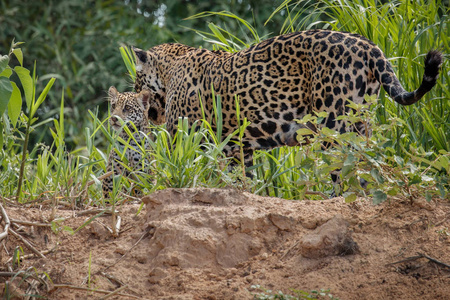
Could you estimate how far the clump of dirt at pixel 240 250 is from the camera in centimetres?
291

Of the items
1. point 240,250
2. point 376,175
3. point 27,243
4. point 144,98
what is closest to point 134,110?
point 144,98

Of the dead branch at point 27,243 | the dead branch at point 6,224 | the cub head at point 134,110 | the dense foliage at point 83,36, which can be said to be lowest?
the dense foliage at point 83,36

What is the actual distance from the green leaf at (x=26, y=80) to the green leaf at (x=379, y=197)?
6.31 ft

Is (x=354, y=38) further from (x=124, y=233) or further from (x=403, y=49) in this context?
(x=124, y=233)

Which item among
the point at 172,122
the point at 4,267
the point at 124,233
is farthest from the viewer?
the point at 172,122

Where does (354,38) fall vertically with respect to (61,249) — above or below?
above

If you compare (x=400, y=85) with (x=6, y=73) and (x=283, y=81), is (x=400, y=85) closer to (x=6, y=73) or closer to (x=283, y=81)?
(x=283, y=81)

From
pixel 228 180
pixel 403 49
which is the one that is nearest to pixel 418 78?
pixel 403 49

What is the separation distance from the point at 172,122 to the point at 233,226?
254cm

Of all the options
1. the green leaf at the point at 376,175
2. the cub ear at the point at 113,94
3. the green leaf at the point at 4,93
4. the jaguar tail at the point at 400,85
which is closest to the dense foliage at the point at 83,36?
the cub ear at the point at 113,94

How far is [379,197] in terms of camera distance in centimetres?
311

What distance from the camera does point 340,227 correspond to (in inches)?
123

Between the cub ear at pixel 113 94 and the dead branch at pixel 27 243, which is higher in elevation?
the dead branch at pixel 27 243

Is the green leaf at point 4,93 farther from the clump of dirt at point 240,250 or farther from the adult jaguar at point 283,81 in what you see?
the adult jaguar at point 283,81
